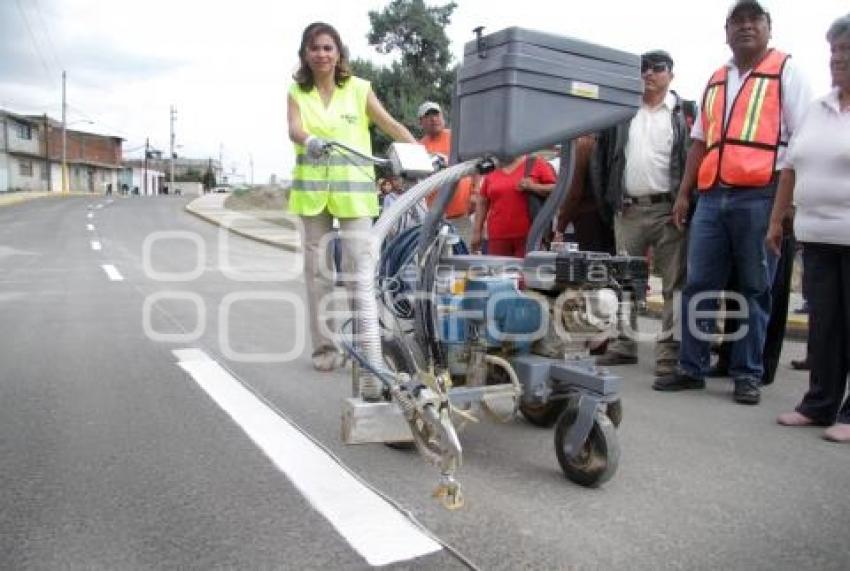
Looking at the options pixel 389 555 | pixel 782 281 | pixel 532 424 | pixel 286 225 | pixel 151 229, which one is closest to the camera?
pixel 389 555

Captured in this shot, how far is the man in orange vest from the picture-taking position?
4125mm

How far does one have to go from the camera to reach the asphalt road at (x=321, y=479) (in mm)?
2338

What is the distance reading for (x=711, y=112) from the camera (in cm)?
438

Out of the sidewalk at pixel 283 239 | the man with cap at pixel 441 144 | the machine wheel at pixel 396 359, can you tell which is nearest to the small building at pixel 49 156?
the sidewalk at pixel 283 239

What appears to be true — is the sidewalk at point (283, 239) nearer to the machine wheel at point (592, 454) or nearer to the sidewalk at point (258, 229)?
the sidewalk at point (258, 229)

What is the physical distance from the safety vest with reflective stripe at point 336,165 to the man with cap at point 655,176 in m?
1.73

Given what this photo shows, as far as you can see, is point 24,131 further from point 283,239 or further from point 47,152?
point 283,239

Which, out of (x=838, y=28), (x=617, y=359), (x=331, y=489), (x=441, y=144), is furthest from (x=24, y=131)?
(x=838, y=28)

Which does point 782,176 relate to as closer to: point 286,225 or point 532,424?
point 532,424

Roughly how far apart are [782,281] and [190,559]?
4113mm

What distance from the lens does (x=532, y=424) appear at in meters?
3.74

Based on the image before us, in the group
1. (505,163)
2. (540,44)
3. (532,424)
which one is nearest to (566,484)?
(532,424)

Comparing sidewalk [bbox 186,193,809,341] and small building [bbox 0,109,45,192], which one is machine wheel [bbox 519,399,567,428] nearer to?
sidewalk [bbox 186,193,809,341]

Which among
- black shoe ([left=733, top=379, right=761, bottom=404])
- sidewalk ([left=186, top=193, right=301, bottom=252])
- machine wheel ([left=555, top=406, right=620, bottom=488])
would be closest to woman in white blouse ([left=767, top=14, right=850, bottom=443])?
black shoe ([left=733, top=379, right=761, bottom=404])
